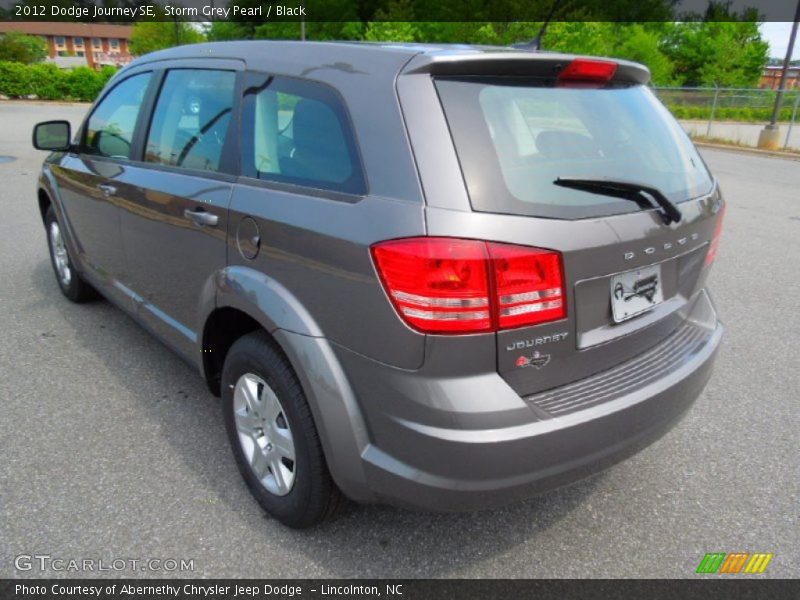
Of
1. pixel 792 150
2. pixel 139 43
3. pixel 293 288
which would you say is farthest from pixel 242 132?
pixel 139 43

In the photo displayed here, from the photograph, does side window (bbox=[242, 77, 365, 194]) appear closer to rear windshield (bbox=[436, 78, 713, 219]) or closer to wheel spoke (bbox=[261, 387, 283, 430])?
rear windshield (bbox=[436, 78, 713, 219])

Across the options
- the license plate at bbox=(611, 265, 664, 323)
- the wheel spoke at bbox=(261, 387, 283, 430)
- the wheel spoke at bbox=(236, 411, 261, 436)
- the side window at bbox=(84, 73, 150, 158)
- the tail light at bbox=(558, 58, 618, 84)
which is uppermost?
the tail light at bbox=(558, 58, 618, 84)

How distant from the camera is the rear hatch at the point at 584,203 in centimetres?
182

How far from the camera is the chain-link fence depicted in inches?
973

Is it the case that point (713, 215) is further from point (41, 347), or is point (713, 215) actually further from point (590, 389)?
point (41, 347)

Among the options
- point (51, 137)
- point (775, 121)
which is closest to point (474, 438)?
point (51, 137)

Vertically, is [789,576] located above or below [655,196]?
below

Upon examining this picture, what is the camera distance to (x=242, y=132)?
2.48 m

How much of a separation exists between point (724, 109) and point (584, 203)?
104 feet

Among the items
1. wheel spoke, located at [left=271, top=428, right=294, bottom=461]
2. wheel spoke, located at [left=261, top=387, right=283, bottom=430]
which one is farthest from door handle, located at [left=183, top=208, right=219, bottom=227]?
wheel spoke, located at [left=271, top=428, right=294, bottom=461]

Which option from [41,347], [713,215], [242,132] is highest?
[242,132]

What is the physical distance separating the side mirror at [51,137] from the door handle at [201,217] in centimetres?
202

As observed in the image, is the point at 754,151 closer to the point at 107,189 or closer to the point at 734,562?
the point at 734,562
